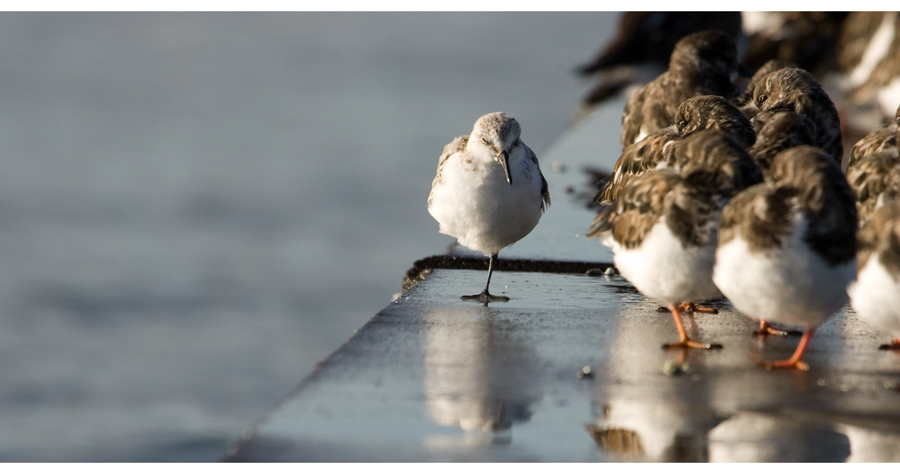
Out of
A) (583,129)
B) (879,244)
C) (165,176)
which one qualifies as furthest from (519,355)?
(165,176)

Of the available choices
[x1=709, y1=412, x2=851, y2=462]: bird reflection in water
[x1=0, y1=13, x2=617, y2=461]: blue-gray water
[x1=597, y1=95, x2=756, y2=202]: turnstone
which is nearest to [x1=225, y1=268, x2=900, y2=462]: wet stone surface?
[x1=709, y1=412, x2=851, y2=462]: bird reflection in water

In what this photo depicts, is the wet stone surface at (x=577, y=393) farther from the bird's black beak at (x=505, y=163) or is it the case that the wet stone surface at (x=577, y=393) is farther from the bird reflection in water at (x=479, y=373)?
the bird's black beak at (x=505, y=163)

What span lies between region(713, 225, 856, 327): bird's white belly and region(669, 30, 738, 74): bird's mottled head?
4.69 meters

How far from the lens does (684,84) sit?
9.11 meters

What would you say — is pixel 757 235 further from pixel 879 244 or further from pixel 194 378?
pixel 194 378

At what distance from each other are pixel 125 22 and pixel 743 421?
31361mm

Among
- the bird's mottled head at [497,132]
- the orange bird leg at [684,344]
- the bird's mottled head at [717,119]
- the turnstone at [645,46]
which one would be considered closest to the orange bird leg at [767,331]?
the orange bird leg at [684,344]

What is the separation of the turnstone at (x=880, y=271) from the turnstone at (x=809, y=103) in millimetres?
2211

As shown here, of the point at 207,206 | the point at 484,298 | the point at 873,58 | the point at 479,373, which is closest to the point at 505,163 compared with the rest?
the point at 484,298

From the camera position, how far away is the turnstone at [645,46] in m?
14.3

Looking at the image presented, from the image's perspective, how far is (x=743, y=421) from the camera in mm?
4328

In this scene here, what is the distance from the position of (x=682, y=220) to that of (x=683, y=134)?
173cm

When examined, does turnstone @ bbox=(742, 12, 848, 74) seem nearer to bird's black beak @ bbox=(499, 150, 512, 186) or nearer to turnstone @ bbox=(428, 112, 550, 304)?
turnstone @ bbox=(428, 112, 550, 304)
